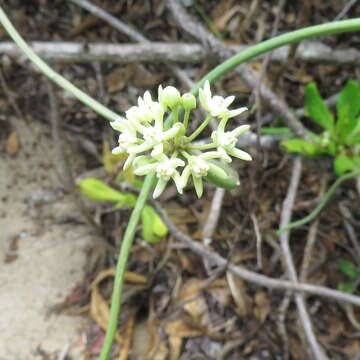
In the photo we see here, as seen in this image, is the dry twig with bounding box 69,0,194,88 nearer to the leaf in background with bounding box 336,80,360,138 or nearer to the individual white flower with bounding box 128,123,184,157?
the leaf in background with bounding box 336,80,360,138

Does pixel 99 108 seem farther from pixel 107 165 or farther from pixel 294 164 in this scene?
pixel 294 164

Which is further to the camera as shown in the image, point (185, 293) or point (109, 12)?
point (109, 12)

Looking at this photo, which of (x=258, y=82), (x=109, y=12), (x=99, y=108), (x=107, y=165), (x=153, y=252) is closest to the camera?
(x=99, y=108)

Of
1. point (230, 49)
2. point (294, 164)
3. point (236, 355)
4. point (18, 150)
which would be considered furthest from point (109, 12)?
point (236, 355)

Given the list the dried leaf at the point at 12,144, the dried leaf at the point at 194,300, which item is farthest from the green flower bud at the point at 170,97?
the dried leaf at the point at 12,144

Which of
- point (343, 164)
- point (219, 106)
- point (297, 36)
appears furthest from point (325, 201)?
point (219, 106)

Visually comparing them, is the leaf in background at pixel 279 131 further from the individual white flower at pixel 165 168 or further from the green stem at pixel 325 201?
the individual white flower at pixel 165 168

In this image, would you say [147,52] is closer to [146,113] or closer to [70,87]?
[70,87]
